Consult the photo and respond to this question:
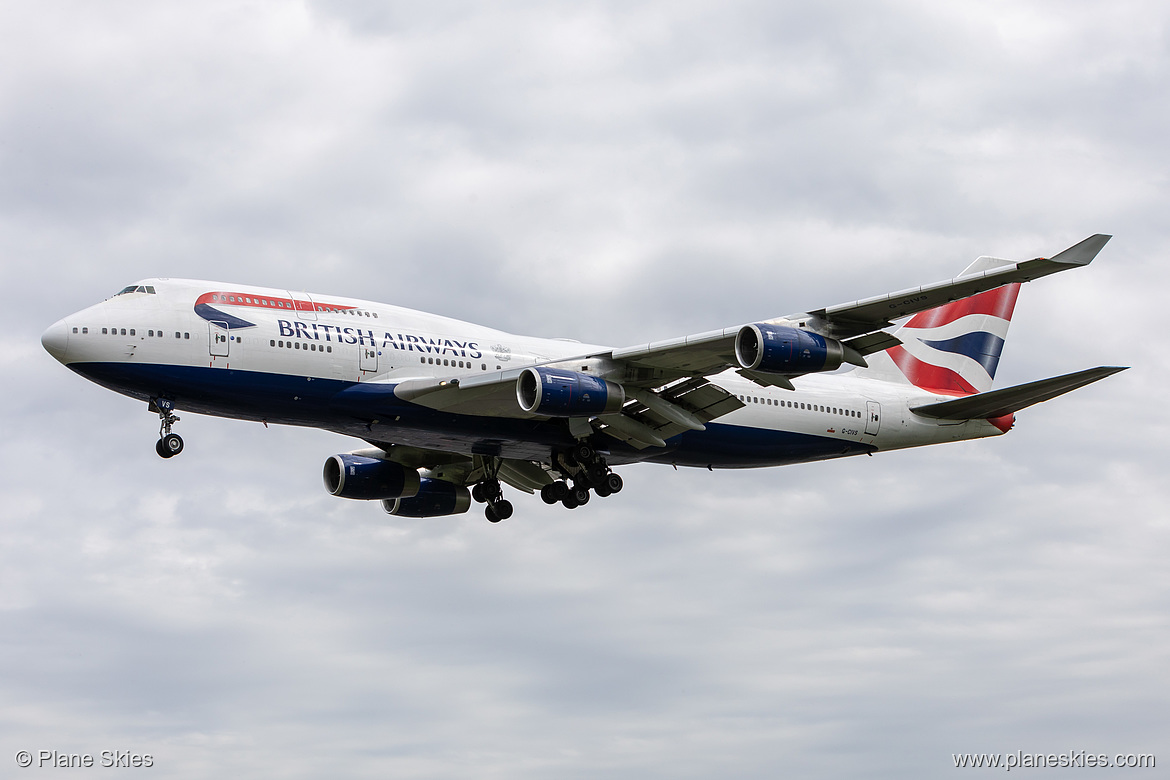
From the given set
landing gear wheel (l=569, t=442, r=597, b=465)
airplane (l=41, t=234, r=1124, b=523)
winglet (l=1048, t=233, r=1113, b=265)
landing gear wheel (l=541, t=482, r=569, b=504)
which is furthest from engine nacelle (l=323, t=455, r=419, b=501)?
winglet (l=1048, t=233, r=1113, b=265)

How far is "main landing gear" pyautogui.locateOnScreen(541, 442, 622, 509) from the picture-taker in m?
39.1

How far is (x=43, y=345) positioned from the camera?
110 feet

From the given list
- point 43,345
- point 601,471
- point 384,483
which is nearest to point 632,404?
point 601,471

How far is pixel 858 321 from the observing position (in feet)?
108

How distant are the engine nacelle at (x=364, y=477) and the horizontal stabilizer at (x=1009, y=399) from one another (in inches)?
719

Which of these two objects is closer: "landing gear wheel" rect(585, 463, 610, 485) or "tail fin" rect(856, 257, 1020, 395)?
"landing gear wheel" rect(585, 463, 610, 485)

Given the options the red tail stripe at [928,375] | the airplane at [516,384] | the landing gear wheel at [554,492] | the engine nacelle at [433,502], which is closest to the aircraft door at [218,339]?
the airplane at [516,384]

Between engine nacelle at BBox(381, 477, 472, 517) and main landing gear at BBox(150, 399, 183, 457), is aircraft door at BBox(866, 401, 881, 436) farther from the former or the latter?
main landing gear at BBox(150, 399, 183, 457)

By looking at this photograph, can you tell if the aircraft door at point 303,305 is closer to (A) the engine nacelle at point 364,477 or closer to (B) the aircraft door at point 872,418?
(A) the engine nacelle at point 364,477

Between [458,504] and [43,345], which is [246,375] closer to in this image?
[43,345]

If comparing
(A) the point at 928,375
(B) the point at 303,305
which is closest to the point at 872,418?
(A) the point at 928,375

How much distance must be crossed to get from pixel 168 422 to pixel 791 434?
2001 centimetres

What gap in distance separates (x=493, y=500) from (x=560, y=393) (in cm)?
1034

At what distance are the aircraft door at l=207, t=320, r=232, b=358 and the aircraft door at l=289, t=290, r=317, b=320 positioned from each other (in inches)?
85.4
